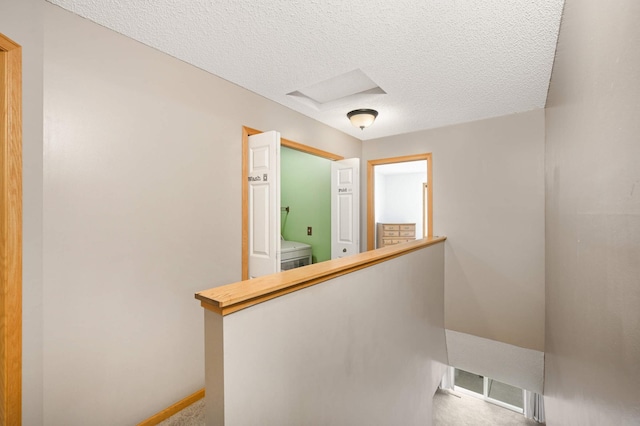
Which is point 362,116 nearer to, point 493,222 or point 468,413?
point 493,222

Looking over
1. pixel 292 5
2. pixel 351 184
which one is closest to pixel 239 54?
pixel 292 5

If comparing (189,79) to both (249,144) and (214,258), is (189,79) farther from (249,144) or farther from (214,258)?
(214,258)

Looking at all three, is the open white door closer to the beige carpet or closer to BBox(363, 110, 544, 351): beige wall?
BBox(363, 110, 544, 351): beige wall

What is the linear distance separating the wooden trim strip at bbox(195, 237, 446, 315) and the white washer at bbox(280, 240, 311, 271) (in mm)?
2413

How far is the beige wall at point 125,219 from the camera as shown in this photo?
1.43 meters

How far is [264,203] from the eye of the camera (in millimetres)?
2348

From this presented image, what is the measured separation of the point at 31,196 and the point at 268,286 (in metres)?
1.36

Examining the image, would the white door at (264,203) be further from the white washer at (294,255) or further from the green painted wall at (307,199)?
the green painted wall at (307,199)

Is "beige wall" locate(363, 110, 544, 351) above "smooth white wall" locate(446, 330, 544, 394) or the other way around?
above

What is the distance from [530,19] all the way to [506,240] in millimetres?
2279

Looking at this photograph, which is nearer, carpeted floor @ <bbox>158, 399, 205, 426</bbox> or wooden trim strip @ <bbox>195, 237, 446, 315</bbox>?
wooden trim strip @ <bbox>195, 237, 446, 315</bbox>

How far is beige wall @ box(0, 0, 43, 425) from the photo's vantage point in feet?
4.28

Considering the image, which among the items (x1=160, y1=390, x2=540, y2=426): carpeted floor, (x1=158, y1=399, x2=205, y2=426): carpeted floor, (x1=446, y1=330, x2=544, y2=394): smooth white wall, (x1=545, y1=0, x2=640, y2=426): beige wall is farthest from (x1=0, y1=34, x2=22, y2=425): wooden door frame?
(x1=160, y1=390, x2=540, y2=426): carpeted floor

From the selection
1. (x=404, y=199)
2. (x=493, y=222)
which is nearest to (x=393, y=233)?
(x=404, y=199)
